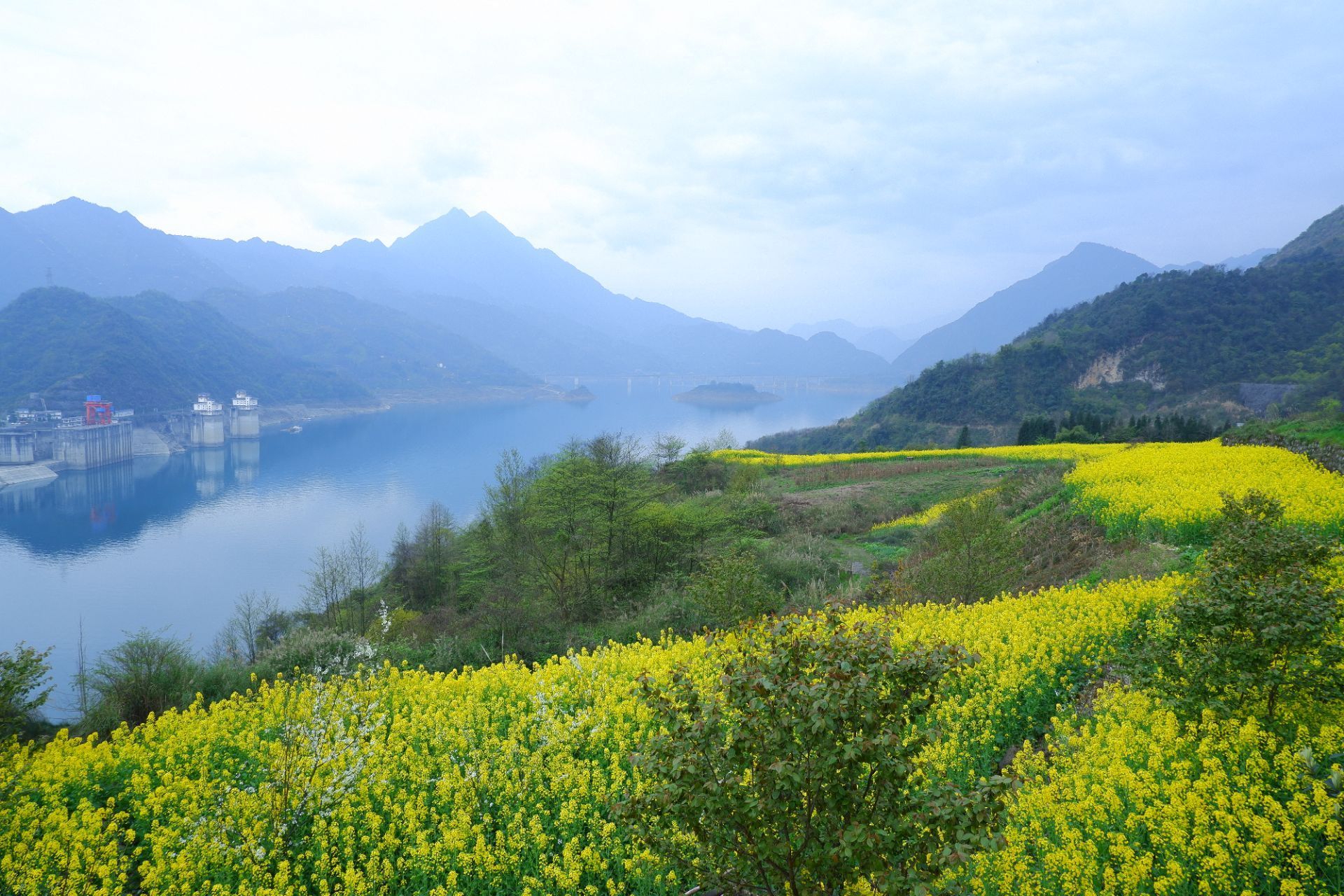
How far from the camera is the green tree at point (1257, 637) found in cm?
483

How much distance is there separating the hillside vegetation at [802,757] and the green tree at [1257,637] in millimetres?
29

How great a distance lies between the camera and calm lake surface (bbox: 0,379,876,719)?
3791 centimetres

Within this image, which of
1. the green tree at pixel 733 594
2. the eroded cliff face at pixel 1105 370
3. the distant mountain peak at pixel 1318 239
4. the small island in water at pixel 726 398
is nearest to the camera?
the green tree at pixel 733 594

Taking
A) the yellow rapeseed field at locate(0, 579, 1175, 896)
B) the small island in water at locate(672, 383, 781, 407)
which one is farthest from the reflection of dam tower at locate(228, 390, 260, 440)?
the yellow rapeseed field at locate(0, 579, 1175, 896)

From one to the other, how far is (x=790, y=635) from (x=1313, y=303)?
125403 millimetres

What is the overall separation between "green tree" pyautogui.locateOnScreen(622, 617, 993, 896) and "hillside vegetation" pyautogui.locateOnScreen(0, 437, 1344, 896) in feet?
0.06

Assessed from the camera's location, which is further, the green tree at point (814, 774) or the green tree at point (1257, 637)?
the green tree at point (1257, 637)

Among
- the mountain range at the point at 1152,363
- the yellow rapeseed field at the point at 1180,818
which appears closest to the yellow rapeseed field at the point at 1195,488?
the yellow rapeseed field at the point at 1180,818

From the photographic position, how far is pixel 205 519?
58.0m

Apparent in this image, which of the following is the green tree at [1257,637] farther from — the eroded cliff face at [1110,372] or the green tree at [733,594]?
the eroded cliff face at [1110,372]

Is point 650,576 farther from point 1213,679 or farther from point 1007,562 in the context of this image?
point 1213,679

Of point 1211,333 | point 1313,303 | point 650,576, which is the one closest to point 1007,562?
point 650,576

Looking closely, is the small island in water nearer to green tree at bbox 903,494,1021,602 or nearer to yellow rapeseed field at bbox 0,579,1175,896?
green tree at bbox 903,494,1021,602

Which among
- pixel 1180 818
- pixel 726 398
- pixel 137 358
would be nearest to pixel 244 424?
pixel 137 358
